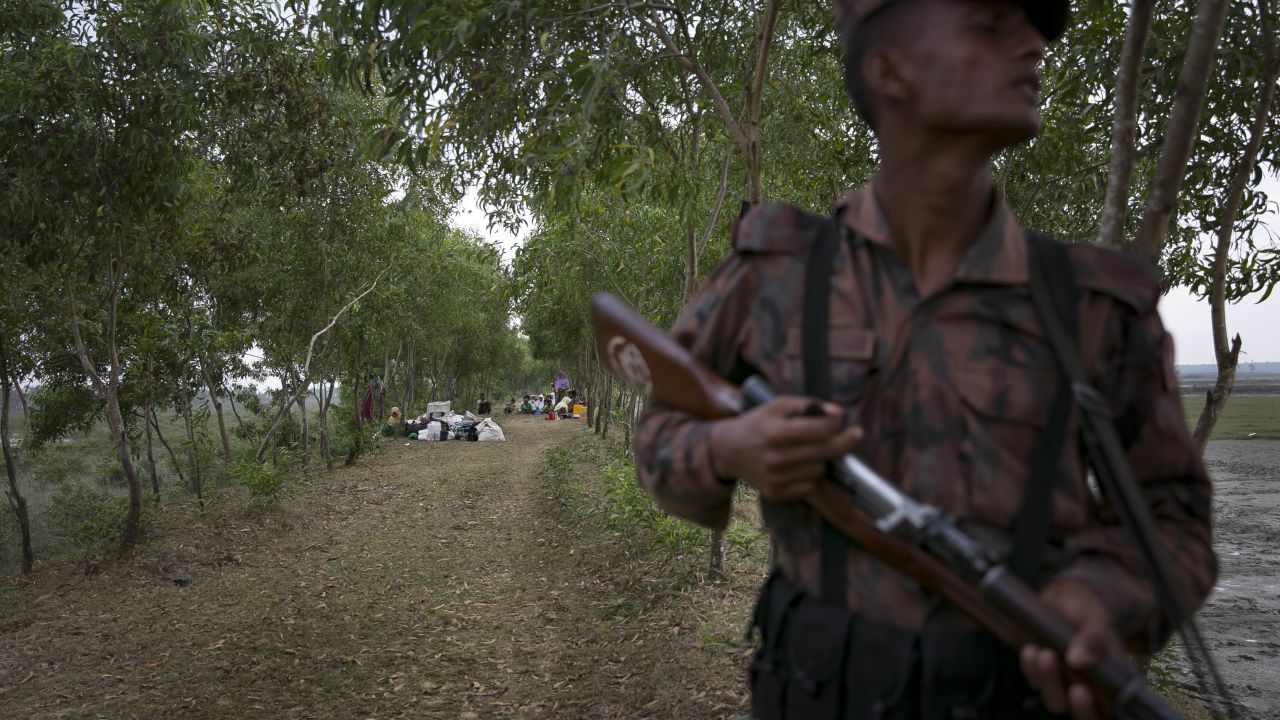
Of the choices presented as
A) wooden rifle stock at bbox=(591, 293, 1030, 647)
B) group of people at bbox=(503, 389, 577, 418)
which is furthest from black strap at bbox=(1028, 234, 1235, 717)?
group of people at bbox=(503, 389, 577, 418)

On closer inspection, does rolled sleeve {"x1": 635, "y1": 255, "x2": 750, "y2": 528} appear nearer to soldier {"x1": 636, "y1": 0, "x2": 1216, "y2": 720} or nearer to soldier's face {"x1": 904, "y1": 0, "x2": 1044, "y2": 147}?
soldier {"x1": 636, "y1": 0, "x2": 1216, "y2": 720}

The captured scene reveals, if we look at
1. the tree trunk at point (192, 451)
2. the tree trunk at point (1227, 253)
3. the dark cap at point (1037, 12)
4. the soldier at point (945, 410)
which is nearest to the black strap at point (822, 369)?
the soldier at point (945, 410)

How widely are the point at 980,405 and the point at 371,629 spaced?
24.8 feet

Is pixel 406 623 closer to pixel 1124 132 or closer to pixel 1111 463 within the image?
pixel 1124 132

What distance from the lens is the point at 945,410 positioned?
155 cm

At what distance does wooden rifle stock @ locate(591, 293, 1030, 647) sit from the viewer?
1461mm

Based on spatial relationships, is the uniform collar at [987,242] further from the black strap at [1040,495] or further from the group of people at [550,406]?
the group of people at [550,406]

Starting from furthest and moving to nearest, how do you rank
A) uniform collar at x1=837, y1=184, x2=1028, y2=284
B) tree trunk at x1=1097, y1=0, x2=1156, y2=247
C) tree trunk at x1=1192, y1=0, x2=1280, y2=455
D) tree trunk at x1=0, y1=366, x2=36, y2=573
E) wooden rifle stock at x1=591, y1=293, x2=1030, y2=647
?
tree trunk at x1=0, y1=366, x2=36, y2=573, tree trunk at x1=1192, y1=0, x2=1280, y2=455, tree trunk at x1=1097, y1=0, x2=1156, y2=247, uniform collar at x1=837, y1=184, x2=1028, y2=284, wooden rifle stock at x1=591, y1=293, x2=1030, y2=647

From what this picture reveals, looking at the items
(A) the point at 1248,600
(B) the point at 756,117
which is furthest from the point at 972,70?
(A) the point at 1248,600

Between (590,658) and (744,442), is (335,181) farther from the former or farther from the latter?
(744,442)

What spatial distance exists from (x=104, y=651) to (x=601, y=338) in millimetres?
7870

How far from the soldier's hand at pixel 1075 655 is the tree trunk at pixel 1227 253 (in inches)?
136

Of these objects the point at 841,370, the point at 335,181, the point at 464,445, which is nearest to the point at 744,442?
the point at 841,370

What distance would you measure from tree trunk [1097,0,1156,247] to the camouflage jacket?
3.15ft
